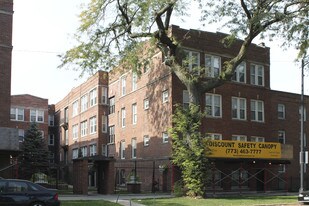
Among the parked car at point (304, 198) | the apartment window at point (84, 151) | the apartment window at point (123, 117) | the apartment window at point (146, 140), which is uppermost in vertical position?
the apartment window at point (123, 117)

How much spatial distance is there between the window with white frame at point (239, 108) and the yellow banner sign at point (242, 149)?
4.74 meters

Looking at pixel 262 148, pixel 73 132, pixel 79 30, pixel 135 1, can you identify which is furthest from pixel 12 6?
pixel 73 132

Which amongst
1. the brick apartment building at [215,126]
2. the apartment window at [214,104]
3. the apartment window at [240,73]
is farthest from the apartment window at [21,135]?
the apartment window at [240,73]

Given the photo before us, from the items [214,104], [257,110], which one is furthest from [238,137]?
[214,104]

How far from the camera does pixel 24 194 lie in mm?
17969

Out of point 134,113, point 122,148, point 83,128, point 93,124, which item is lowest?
point 122,148

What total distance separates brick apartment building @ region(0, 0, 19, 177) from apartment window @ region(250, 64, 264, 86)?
68.0ft

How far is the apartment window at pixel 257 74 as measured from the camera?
4019cm

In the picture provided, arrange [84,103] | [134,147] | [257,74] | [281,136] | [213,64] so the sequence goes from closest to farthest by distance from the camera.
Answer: [213,64]
[257,74]
[134,147]
[281,136]
[84,103]

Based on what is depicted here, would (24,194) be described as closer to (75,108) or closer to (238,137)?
(238,137)

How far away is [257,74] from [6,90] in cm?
2172

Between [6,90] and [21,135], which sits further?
[21,135]

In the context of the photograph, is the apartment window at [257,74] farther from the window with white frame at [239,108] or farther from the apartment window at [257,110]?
the window with white frame at [239,108]

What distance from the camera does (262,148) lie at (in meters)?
34.4
